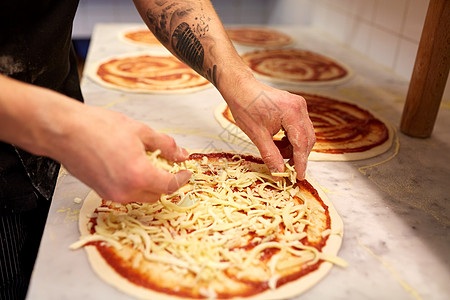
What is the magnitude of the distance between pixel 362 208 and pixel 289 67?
134cm

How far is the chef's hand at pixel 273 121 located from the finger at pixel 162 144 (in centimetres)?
29

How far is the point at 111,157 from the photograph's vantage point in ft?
2.36

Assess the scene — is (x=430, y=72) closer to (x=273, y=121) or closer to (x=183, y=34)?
(x=273, y=121)

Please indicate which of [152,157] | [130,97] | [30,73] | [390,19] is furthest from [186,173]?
[390,19]

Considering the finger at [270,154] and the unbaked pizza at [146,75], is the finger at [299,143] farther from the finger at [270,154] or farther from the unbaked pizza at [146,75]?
the unbaked pizza at [146,75]

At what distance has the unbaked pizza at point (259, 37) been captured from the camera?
271 centimetres

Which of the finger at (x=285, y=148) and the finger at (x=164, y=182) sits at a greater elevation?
the finger at (x=164, y=182)

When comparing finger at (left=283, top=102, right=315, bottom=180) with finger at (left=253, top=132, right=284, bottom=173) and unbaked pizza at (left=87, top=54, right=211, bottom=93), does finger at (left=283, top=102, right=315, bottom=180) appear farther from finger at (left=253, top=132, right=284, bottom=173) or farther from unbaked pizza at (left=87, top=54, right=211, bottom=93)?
unbaked pizza at (left=87, top=54, right=211, bottom=93)

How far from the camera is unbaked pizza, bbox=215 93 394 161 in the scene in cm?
136

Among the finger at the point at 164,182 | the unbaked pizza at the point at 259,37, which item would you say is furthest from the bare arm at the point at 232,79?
the unbaked pizza at the point at 259,37

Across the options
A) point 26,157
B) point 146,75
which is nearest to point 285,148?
point 26,157

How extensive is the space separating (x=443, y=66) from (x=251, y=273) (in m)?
1.03

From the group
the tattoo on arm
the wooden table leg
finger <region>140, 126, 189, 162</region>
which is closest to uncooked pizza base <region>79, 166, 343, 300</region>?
finger <region>140, 126, 189, 162</region>

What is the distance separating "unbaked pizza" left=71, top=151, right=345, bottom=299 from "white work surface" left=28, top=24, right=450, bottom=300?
0.12 ft
